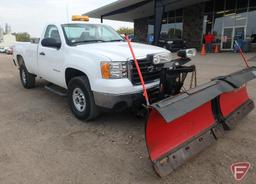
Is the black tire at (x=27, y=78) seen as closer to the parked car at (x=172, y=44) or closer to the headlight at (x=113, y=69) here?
the headlight at (x=113, y=69)

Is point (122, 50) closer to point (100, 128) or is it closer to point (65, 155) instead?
point (100, 128)

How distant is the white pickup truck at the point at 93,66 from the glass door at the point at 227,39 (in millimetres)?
18087

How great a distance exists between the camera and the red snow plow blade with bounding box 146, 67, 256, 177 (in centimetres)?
277

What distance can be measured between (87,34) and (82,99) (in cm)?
153

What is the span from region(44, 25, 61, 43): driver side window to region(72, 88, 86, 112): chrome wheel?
3.99 ft

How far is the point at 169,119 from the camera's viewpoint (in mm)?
2523

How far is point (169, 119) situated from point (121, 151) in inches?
52.2

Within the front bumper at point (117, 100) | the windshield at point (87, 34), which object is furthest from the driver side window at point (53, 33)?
the front bumper at point (117, 100)

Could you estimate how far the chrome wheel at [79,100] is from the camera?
4471 millimetres

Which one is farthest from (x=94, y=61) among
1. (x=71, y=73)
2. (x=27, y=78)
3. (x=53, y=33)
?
(x=27, y=78)

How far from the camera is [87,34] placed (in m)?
5.15

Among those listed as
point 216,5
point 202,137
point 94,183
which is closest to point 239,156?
point 202,137

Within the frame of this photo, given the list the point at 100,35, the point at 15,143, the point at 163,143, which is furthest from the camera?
the point at 100,35

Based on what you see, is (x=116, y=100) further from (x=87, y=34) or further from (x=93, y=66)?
(x=87, y=34)
